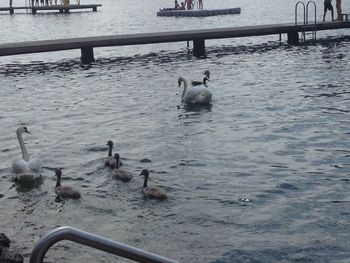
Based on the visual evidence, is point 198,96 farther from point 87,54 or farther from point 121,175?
point 87,54

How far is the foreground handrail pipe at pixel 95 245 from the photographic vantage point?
12.1ft

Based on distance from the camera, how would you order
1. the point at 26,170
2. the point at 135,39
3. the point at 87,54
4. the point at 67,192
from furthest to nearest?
the point at 135,39
the point at 87,54
the point at 26,170
the point at 67,192

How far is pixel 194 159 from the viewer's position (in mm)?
14414

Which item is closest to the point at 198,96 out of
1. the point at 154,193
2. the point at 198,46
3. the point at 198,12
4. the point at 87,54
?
the point at 154,193

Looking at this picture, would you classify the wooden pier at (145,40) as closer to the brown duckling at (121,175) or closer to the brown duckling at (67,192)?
the brown duckling at (121,175)

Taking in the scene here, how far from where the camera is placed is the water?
9883 millimetres

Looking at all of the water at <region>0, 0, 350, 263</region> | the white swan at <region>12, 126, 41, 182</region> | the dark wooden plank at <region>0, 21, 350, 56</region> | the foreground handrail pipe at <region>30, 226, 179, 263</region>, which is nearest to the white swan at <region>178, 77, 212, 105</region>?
the water at <region>0, 0, 350, 263</region>

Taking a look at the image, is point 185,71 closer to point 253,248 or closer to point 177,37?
point 177,37

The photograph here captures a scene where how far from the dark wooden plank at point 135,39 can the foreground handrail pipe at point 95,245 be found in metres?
27.9

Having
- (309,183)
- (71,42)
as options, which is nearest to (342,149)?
(309,183)

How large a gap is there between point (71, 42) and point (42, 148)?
17.7 metres

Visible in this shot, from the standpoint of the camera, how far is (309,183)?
1238 cm

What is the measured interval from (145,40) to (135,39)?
1.80 feet

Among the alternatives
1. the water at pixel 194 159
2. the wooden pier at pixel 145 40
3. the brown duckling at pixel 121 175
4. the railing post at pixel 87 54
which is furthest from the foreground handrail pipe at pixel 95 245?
the railing post at pixel 87 54
